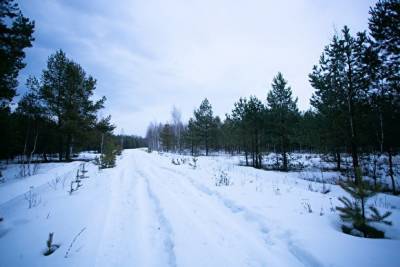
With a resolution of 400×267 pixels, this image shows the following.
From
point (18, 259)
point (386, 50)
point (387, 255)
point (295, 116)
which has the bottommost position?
point (18, 259)

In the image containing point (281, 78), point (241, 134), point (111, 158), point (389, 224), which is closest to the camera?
point (389, 224)

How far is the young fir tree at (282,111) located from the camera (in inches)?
730

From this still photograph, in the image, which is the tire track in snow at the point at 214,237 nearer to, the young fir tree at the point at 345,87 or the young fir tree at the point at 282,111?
the young fir tree at the point at 345,87

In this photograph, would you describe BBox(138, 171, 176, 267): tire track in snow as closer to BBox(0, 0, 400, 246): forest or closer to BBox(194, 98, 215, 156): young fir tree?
BBox(0, 0, 400, 246): forest

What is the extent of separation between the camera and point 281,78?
19.1 metres

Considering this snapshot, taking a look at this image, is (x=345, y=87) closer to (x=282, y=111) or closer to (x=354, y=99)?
(x=354, y=99)

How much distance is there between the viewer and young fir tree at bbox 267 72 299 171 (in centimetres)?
1853

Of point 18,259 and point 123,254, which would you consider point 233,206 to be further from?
point 18,259

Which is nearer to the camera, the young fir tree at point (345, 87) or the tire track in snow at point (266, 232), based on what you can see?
the tire track in snow at point (266, 232)

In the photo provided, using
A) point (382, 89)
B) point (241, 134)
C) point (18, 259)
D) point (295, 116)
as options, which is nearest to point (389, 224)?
point (18, 259)

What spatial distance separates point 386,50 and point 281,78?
30.6 ft

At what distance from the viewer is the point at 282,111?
18.5 m

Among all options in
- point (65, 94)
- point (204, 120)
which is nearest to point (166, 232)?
point (65, 94)

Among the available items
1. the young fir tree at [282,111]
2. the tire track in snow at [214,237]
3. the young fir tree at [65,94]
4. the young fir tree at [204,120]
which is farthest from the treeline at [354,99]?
the young fir tree at [65,94]
